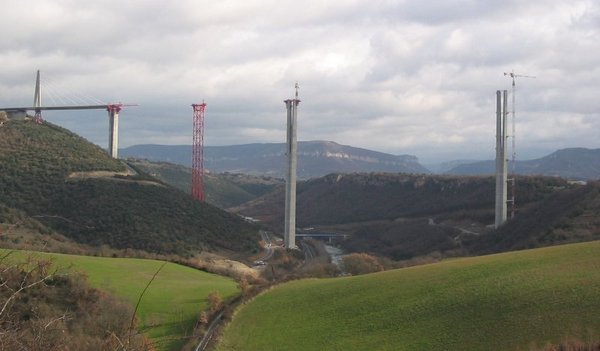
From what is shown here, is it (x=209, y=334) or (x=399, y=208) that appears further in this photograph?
(x=399, y=208)

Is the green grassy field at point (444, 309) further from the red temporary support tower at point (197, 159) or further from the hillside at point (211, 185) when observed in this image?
the hillside at point (211, 185)

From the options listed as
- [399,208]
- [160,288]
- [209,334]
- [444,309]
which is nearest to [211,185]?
[399,208]

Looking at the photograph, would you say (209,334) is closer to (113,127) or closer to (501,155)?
(501,155)

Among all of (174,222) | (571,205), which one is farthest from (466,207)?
(174,222)

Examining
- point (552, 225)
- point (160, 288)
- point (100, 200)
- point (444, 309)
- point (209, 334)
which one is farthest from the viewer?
point (100, 200)

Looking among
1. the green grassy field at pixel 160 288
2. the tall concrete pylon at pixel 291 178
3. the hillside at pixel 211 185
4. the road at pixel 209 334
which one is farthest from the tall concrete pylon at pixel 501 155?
the hillside at pixel 211 185

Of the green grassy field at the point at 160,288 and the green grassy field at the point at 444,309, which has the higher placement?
the green grassy field at the point at 444,309
